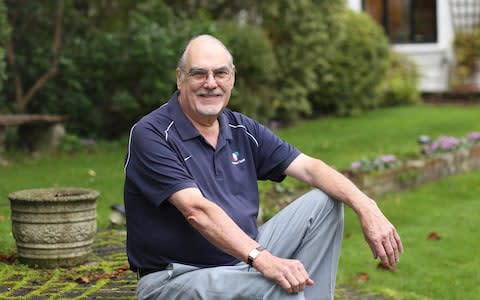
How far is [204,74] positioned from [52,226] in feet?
6.53

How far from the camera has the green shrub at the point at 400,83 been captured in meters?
18.0

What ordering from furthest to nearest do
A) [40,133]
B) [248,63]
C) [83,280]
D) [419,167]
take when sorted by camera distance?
1. [248,63]
2. [40,133]
3. [419,167]
4. [83,280]

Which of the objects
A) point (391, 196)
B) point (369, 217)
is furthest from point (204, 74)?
point (391, 196)

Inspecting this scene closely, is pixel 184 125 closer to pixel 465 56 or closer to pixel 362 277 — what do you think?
pixel 362 277

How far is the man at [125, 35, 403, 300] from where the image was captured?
4031 millimetres

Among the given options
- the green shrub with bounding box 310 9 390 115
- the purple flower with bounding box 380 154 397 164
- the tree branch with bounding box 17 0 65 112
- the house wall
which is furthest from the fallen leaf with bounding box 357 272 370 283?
the house wall

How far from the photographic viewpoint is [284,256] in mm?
4406

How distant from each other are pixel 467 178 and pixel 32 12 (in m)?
5.93

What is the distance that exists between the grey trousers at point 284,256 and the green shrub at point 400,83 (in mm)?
13743

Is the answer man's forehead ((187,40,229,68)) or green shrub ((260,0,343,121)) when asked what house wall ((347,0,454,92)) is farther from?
man's forehead ((187,40,229,68))

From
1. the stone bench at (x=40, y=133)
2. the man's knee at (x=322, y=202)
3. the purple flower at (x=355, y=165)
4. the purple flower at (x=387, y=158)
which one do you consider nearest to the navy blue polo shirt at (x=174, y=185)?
the man's knee at (x=322, y=202)

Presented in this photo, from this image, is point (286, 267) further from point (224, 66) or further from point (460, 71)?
point (460, 71)

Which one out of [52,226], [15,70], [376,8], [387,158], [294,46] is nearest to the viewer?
[52,226]

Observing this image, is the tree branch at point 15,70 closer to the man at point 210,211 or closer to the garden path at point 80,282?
the garden path at point 80,282
